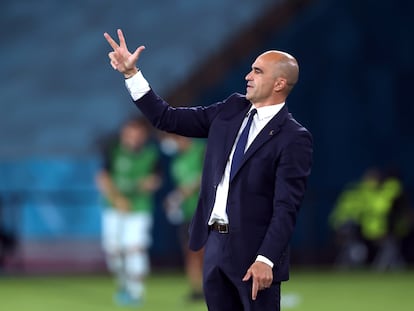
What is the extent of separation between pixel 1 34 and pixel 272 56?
64.0 feet

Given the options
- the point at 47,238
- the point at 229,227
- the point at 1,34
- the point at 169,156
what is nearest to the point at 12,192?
the point at 47,238

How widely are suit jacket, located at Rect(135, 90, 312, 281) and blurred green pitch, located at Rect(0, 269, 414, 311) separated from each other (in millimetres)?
6870

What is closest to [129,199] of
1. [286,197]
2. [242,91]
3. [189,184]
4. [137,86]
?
[189,184]

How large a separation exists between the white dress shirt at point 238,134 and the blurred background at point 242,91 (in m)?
13.2

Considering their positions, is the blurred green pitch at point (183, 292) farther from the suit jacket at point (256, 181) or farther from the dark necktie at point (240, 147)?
the dark necktie at point (240, 147)

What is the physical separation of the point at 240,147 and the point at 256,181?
23 cm

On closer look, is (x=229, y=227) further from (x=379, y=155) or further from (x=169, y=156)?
(x=379, y=155)

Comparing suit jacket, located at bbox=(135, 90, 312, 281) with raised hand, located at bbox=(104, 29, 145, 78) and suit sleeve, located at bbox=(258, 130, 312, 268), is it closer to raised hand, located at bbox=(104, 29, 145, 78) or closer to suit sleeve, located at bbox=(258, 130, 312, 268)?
suit sleeve, located at bbox=(258, 130, 312, 268)

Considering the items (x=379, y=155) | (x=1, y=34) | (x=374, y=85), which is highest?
(x=1, y=34)

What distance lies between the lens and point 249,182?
21.4 feet

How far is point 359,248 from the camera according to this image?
66.9 ft

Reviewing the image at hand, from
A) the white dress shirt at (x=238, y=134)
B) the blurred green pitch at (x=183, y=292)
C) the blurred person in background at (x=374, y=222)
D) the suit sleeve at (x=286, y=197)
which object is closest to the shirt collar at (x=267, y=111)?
the white dress shirt at (x=238, y=134)

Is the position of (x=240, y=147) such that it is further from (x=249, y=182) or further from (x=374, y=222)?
(x=374, y=222)

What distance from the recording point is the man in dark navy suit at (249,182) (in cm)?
643
